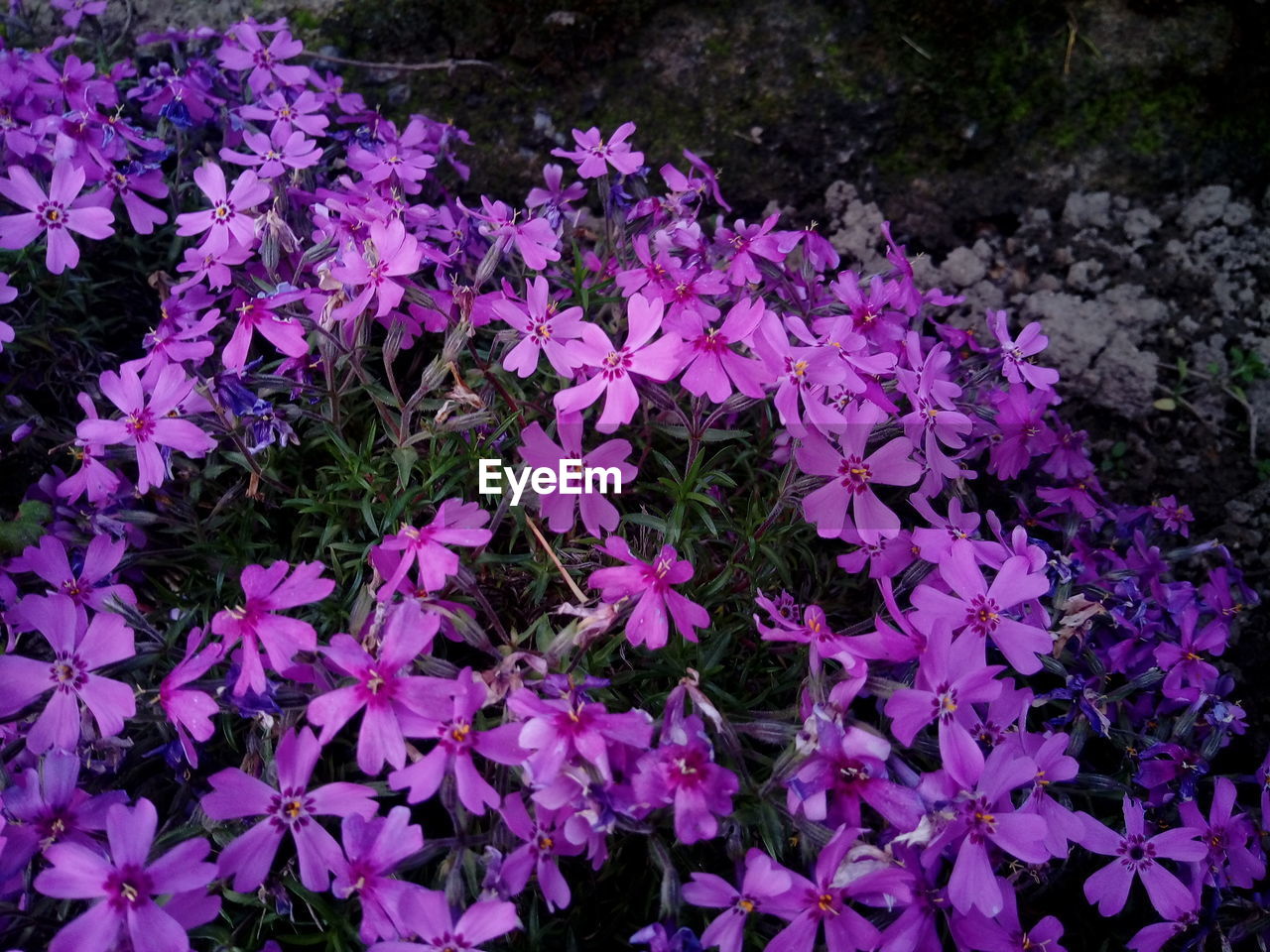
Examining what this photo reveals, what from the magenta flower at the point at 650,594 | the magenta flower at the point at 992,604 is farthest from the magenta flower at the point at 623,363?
the magenta flower at the point at 992,604

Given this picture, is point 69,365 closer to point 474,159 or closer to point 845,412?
point 474,159

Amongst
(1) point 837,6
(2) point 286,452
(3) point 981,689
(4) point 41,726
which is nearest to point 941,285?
(1) point 837,6

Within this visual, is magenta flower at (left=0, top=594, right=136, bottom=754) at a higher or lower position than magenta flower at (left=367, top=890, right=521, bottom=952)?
higher

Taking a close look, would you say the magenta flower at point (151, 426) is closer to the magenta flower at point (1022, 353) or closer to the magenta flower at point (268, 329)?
the magenta flower at point (268, 329)

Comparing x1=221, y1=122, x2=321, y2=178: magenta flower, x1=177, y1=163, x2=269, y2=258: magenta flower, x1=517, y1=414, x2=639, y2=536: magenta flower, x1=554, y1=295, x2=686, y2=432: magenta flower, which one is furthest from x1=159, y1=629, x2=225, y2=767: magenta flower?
x1=221, y1=122, x2=321, y2=178: magenta flower

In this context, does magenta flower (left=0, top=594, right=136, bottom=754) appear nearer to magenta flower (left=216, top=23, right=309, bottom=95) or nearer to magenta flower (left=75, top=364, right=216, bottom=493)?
magenta flower (left=75, top=364, right=216, bottom=493)
